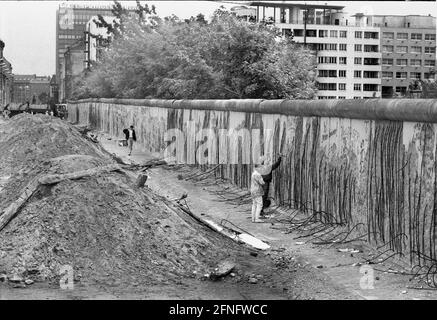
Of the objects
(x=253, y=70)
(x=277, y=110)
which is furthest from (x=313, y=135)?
(x=253, y=70)

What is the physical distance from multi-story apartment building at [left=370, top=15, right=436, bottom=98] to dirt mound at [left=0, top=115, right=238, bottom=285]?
339 ft

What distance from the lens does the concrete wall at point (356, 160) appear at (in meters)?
11.3

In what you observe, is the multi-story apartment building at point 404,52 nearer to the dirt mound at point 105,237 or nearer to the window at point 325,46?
the window at point 325,46

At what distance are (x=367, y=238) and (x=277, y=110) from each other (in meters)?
5.84

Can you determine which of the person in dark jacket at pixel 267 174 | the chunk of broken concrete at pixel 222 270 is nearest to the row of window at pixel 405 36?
the person in dark jacket at pixel 267 174

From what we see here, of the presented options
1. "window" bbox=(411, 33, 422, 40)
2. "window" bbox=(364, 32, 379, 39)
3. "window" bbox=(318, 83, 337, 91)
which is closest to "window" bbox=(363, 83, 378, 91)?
"window" bbox=(318, 83, 337, 91)

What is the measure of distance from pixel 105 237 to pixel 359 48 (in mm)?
104800

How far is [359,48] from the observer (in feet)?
370

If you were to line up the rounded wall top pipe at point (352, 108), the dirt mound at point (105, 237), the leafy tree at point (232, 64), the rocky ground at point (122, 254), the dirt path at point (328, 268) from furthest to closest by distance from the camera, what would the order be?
the leafy tree at point (232, 64) < the rounded wall top pipe at point (352, 108) < the dirt mound at point (105, 237) < the rocky ground at point (122, 254) < the dirt path at point (328, 268)

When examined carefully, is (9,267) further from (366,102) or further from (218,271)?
(366,102)

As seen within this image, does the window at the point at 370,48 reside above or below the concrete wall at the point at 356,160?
above

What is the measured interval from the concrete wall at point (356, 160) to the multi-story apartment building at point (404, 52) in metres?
94.9

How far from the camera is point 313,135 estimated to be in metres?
16.0

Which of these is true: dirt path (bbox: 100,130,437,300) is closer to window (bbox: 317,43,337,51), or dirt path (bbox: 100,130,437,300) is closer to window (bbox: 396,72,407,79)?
window (bbox: 317,43,337,51)
